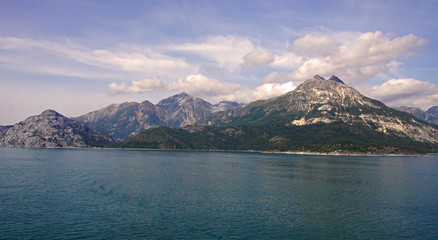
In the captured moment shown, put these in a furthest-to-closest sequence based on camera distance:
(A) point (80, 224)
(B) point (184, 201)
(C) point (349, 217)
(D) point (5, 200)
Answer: (B) point (184, 201), (D) point (5, 200), (C) point (349, 217), (A) point (80, 224)

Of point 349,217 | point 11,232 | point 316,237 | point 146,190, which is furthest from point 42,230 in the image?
point 349,217

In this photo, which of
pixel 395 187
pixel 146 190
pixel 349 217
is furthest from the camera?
pixel 395 187

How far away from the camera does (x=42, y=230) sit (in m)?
47.5

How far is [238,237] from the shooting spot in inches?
1861

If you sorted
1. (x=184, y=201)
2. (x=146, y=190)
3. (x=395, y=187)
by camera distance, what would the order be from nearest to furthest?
(x=184, y=201), (x=146, y=190), (x=395, y=187)

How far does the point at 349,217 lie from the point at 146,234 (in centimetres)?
4193

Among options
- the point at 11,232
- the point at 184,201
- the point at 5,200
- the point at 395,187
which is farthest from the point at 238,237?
the point at 395,187

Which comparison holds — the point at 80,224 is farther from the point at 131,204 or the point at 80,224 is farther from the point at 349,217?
the point at 349,217

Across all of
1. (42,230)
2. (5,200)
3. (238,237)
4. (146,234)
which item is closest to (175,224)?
(146,234)

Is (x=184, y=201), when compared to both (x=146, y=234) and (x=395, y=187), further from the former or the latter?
(x=395, y=187)

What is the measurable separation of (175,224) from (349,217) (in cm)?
3655

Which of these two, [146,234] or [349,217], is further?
[349,217]

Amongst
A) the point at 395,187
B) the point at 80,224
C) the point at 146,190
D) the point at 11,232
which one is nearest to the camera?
the point at 11,232

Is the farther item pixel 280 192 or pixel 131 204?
pixel 280 192
